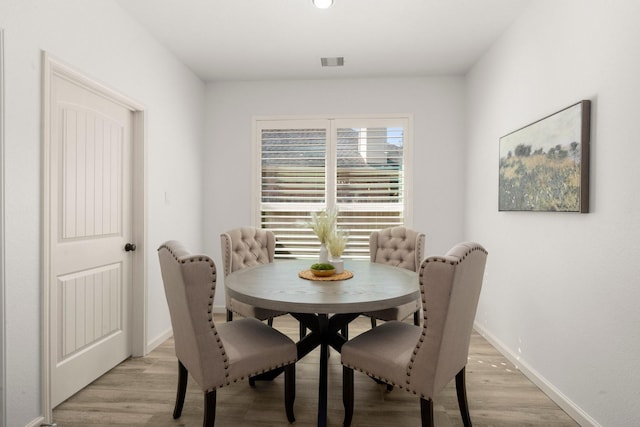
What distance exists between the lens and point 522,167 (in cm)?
262

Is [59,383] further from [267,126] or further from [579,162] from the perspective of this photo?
[579,162]

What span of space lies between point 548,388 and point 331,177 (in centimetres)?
271

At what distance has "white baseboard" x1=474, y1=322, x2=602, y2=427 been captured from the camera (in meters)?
1.95

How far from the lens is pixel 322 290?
6.34 feet

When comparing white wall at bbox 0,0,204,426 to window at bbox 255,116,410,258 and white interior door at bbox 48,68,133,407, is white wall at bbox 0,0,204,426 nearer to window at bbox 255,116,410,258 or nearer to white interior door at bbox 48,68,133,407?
white interior door at bbox 48,68,133,407

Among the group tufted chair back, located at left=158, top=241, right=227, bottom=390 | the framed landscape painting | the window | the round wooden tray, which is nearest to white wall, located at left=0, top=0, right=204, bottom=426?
tufted chair back, located at left=158, top=241, right=227, bottom=390

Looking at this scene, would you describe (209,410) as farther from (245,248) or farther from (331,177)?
(331,177)

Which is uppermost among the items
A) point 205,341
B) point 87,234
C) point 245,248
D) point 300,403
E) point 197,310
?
point 87,234

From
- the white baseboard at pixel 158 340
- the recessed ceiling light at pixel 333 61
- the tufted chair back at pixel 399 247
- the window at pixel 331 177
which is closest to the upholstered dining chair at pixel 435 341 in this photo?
the tufted chair back at pixel 399 247

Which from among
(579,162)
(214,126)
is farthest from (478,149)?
(214,126)

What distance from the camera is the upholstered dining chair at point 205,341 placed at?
1570 mm

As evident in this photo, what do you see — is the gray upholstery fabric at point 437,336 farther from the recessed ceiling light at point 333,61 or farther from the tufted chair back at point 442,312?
the recessed ceiling light at point 333,61

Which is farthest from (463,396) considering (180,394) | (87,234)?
(87,234)

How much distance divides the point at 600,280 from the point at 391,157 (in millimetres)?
2460
